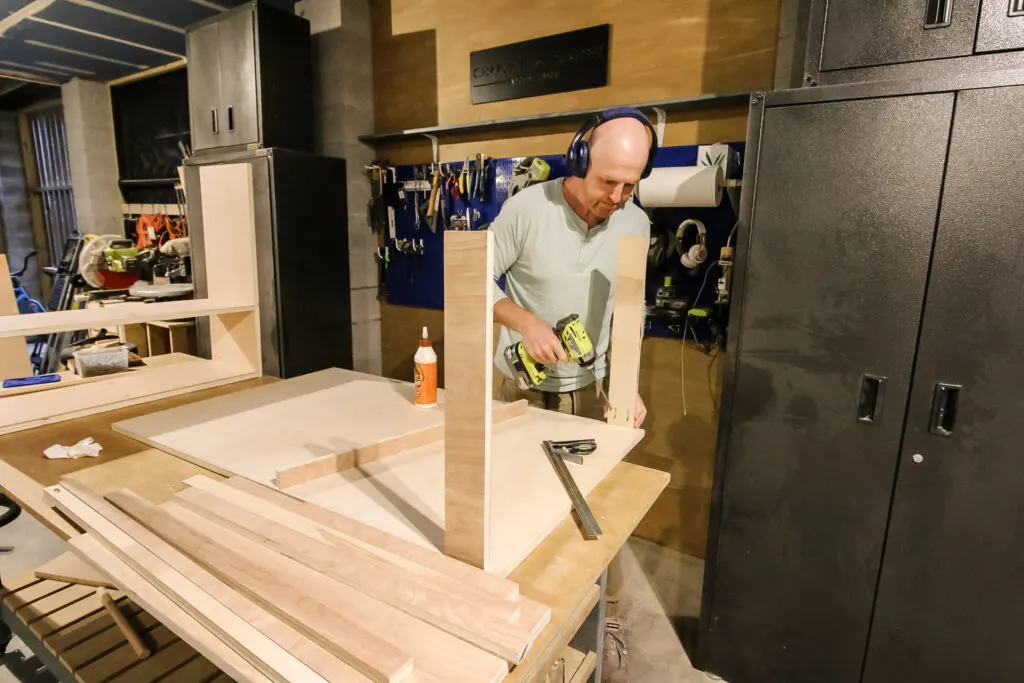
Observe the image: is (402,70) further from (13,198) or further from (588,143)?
(13,198)

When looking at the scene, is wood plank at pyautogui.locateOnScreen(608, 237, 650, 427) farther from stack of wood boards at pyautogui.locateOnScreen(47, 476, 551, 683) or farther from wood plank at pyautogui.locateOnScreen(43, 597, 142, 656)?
wood plank at pyautogui.locateOnScreen(43, 597, 142, 656)

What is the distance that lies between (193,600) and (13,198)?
7.14 metres

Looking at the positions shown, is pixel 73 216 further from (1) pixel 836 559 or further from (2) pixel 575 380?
(1) pixel 836 559

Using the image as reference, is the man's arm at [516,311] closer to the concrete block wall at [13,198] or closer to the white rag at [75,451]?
the white rag at [75,451]

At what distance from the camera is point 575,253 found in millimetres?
1992

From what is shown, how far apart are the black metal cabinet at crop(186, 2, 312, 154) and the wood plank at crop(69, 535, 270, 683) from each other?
223 cm

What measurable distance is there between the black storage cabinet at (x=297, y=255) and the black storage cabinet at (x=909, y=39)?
7.04 ft


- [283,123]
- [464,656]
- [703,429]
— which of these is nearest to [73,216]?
[283,123]

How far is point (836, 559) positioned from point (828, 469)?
27 cm

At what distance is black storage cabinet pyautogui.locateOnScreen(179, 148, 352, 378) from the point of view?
2.50m

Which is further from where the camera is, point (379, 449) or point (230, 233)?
point (230, 233)

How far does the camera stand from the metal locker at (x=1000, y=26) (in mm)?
1193

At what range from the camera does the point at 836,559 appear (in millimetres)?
1527

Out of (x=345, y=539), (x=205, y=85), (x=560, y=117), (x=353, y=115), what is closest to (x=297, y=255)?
(x=353, y=115)
